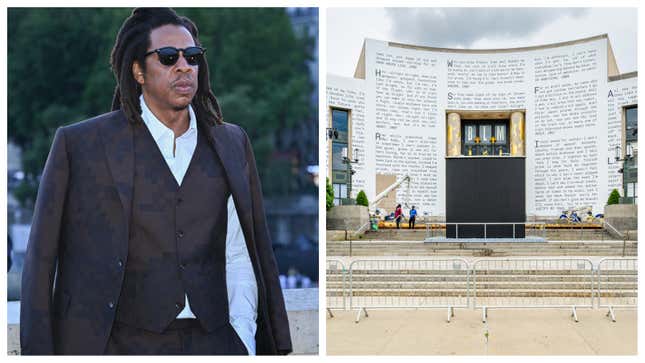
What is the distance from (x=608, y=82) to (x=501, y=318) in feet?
35.4

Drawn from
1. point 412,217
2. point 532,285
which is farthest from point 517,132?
point 532,285

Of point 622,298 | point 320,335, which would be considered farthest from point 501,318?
point 320,335

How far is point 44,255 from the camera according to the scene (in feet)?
13.4

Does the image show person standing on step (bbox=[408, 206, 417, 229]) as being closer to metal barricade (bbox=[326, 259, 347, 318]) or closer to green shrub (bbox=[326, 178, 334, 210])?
green shrub (bbox=[326, 178, 334, 210])

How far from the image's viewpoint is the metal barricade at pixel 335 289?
7.98 meters

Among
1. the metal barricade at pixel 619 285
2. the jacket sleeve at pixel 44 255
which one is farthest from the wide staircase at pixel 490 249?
the jacket sleeve at pixel 44 255

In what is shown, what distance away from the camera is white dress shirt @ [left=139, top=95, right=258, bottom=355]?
4203mm

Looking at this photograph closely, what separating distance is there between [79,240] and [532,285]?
6652 mm

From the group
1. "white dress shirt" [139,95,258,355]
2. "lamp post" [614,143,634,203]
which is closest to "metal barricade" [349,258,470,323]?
"white dress shirt" [139,95,258,355]

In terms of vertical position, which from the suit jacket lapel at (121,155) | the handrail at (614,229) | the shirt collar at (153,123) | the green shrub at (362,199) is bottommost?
the handrail at (614,229)

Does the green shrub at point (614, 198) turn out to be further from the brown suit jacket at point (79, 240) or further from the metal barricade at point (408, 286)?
the brown suit jacket at point (79, 240)

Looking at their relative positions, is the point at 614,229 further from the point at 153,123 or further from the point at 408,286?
the point at 153,123

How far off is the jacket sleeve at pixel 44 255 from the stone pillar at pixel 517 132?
14.8 m

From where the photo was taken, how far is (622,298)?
28.0 feet
